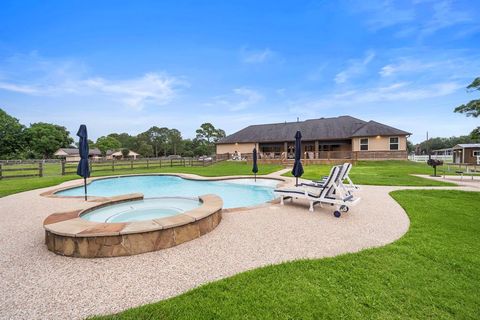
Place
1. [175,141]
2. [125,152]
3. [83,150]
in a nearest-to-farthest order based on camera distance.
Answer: [83,150]
[125,152]
[175,141]

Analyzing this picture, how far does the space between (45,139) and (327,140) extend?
6654 cm

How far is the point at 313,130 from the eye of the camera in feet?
90.8

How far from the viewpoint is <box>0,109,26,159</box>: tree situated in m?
47.6

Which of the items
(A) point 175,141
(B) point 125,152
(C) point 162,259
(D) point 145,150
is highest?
(A) point 175,141

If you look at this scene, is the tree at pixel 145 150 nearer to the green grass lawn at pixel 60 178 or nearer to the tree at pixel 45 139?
the tree at pixel 45 139

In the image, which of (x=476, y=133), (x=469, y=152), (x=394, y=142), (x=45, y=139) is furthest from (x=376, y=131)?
(x=45, y=139)

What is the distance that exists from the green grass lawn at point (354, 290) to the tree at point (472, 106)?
21.4ft

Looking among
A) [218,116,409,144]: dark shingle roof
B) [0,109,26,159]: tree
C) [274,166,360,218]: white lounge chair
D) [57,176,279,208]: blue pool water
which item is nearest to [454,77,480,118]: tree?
[274,166,360,218]: white lounge chair

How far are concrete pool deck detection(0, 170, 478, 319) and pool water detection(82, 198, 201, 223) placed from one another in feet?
4.29

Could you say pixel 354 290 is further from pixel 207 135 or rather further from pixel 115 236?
pixel 207 135

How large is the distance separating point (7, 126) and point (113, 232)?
6913 cm

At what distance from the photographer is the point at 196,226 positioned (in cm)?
425

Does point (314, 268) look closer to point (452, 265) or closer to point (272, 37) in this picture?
point (452, 265)

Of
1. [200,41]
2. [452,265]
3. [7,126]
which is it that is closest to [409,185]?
[452,265]
